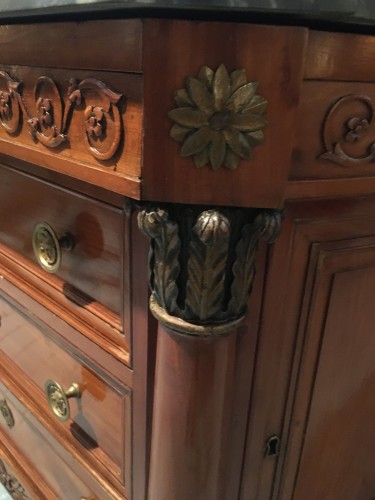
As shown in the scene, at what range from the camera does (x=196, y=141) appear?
292mm

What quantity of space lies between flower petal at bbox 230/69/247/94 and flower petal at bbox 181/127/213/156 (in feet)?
0.10

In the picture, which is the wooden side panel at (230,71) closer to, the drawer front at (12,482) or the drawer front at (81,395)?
the drawer front at (81,395)

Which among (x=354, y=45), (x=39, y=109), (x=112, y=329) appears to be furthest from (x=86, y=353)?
(x=354, y=45)

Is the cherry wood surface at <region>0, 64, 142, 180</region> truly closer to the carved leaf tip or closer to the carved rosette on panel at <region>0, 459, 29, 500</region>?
the carved leaf tip

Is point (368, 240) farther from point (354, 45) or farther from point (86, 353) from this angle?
point (86, 353)

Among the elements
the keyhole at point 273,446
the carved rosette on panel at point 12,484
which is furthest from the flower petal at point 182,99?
the carved rosette on panel at point 12,484

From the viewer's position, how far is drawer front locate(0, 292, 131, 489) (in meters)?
0.53

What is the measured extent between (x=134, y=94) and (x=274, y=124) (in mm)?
98

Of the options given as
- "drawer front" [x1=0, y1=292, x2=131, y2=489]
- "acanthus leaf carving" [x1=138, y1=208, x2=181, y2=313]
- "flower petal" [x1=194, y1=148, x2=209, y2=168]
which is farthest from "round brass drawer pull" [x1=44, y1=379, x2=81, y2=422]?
"flower petal" [x1=194, y1=148, x2=209, y2=168]

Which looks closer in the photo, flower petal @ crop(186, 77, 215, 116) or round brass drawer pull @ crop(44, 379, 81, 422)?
flower petal @ crop(186, 77, 215, 116)

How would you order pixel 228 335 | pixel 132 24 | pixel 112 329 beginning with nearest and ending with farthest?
pixel 132 24 → pixel 228 335 → pixel 112 329

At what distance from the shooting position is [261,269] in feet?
1.31

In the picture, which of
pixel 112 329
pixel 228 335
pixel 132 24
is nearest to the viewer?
pixel 132 24

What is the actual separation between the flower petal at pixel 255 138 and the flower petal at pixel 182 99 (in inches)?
1.8
